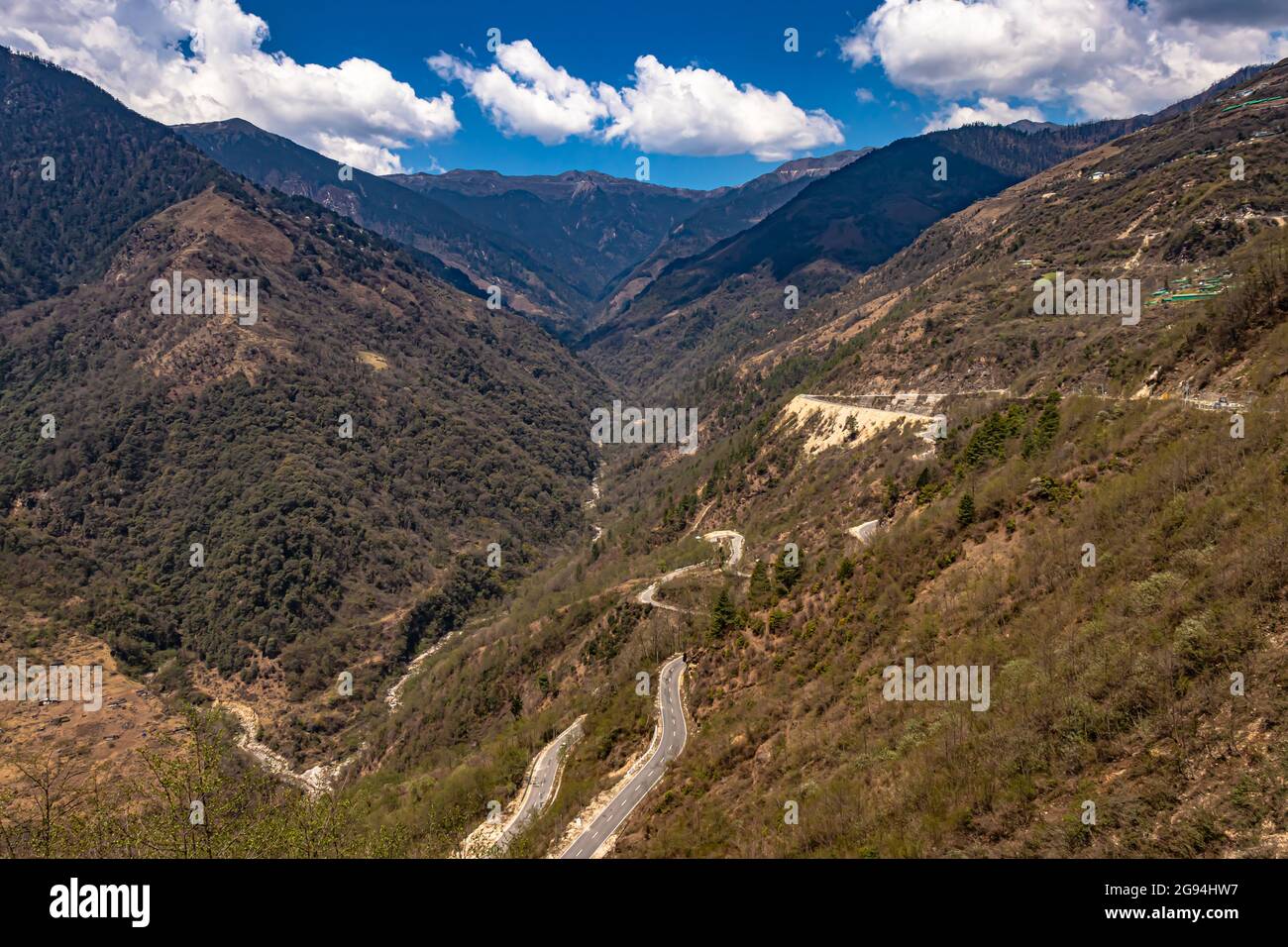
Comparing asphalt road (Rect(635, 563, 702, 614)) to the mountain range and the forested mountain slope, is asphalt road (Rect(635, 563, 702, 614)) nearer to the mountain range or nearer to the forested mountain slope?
the mountain range

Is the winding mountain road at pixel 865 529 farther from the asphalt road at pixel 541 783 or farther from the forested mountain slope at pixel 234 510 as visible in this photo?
the forested mountain slope at pixel 234 510

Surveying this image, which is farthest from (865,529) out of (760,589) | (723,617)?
(723,617)

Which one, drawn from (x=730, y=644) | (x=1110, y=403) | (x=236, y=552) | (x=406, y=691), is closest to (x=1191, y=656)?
(x=1110, y=403)

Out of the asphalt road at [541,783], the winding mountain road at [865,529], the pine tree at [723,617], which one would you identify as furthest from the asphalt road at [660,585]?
the winding mountain road at [865,529]

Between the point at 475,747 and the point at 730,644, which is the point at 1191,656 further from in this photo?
the point at 475,747

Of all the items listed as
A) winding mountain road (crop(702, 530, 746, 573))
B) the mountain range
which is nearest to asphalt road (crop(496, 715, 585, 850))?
the mountain range

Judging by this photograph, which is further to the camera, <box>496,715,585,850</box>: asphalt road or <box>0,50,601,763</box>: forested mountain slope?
<box>0,50,601,763</box>: forested mountain slope
